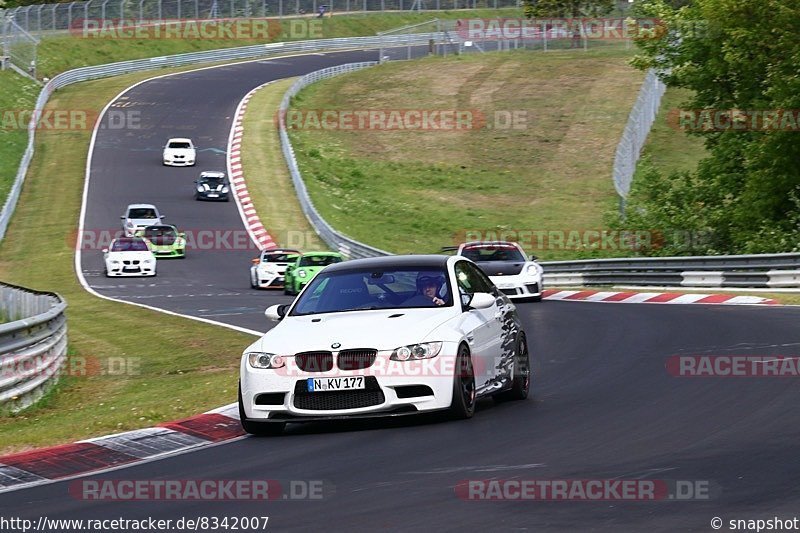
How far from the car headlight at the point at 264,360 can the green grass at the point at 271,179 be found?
33594 millimetres

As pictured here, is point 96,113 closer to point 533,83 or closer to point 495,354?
point 533,83

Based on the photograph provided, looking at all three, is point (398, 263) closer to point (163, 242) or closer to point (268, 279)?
point (268, 279)

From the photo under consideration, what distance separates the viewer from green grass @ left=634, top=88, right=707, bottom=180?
56281 millimetres

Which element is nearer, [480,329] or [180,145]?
[480,329]

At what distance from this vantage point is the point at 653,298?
27484 millimetres

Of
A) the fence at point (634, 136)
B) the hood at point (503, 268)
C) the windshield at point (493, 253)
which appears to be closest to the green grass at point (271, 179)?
the fence at point (634, 136)

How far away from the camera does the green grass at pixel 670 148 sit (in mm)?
56281

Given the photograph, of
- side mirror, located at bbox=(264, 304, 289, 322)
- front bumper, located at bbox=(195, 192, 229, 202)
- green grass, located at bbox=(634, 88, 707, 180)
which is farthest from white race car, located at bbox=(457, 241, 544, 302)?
green grass, located at bbox=(634, 88, 707, 180)

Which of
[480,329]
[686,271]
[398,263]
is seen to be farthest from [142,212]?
[480,329]

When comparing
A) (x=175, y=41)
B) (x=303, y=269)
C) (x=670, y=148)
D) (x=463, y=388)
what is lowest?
(x=303, y=269)

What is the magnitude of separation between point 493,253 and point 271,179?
2921cm

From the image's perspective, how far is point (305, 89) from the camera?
76.1 metres

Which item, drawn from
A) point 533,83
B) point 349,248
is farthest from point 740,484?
point 533,83

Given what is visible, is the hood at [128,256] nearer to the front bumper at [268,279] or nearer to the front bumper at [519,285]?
the front bumper at [268,279]
